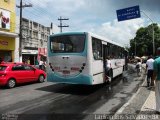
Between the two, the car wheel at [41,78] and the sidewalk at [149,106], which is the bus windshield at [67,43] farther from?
the car wheel at [41,78]

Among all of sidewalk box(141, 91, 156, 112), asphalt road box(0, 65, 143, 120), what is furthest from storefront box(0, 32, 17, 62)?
sidewalk box(141, 91, 156, 112)

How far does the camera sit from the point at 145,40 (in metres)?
98.8

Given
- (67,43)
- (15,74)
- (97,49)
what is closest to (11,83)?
(15,74)

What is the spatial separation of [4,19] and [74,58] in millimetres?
20628

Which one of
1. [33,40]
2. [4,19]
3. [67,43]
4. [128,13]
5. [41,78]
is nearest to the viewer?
[67,43]

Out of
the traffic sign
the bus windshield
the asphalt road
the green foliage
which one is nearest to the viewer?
the asphalt road

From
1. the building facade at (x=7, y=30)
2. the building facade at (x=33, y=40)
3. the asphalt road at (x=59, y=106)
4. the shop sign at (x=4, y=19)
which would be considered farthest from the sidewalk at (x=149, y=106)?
the building facade at (x=33, y=40)

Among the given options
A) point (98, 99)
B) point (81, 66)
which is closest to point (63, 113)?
point (98, 99)

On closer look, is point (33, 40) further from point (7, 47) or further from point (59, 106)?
point (59, 106)

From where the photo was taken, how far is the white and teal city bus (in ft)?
45.6

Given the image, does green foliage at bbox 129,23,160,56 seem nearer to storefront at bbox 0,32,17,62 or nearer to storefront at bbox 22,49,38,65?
storefront at bbox 22,49,38,65

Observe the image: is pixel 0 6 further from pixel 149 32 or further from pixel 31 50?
pixel 149 32

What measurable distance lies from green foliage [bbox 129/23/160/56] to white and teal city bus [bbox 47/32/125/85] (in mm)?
78718

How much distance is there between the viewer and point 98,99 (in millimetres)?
12703
